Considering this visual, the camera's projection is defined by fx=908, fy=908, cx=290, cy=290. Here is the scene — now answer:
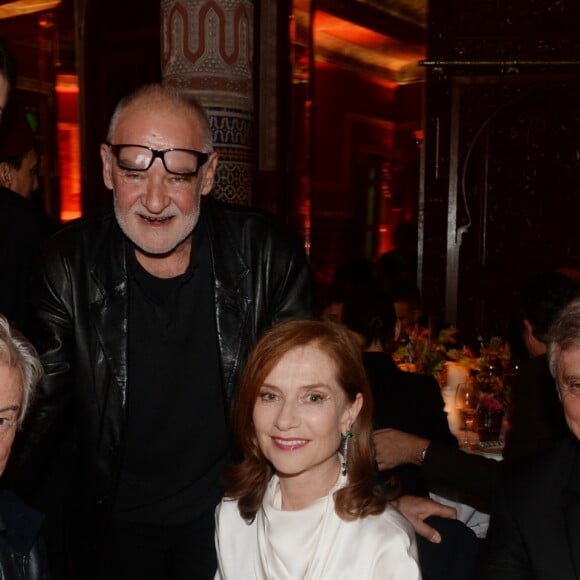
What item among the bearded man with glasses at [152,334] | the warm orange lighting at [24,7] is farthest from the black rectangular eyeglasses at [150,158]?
the warm orange lighting at [24,7]

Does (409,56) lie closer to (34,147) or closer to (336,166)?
(336,166)

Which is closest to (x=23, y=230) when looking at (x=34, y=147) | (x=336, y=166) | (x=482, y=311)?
(x=34, y=147)

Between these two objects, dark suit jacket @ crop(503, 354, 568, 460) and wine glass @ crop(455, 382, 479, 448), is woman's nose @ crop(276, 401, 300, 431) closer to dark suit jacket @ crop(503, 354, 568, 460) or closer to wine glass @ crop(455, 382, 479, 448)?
dark suit jacket @ crop(503, 354, 568, 460)

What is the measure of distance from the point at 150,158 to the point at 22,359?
57cm

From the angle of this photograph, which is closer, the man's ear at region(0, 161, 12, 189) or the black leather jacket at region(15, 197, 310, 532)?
the black leather jacket at region(15, 197, 310, 532)

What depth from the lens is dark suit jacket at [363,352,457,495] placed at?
323 cm

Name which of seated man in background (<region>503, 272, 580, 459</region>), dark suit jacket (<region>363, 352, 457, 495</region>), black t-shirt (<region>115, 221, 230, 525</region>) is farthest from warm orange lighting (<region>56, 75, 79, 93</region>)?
black t-shirt (<region>115, 221, 230, 525</region>)

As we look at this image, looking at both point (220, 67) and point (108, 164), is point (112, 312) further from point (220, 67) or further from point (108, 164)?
point (220, 67)

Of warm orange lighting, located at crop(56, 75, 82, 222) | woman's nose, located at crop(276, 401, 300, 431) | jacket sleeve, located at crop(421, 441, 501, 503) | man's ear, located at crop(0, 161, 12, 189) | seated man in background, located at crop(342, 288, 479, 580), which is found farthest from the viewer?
warm orange lighting, located at crop(56, 75, 82, 222)

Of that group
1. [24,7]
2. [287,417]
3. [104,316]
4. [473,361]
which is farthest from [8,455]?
[24,7]

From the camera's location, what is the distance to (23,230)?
9.62 feet

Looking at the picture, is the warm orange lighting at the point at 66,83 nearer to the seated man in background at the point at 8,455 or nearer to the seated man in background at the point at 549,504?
the seated man in background at the point at 8,455

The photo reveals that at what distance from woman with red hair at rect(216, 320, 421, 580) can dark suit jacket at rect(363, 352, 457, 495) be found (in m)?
1.15

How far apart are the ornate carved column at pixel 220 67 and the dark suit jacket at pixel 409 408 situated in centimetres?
198
